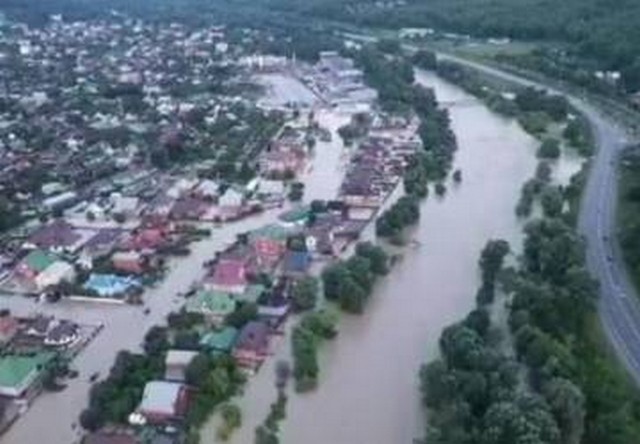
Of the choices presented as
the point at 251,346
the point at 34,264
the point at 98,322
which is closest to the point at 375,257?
the point at 251,346

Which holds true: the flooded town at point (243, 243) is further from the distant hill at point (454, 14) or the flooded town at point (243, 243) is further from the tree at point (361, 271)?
the distant hill at point (454, 14)

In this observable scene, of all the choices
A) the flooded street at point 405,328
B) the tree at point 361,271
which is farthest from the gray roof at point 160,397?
the tree at point 361,271

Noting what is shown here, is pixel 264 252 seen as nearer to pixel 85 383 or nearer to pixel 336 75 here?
pixel 85 383

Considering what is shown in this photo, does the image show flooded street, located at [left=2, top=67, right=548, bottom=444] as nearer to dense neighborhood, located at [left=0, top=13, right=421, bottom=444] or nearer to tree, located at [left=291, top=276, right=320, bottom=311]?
dense neighborhood, located at [left=0, top=13, right=421, bottom=444]

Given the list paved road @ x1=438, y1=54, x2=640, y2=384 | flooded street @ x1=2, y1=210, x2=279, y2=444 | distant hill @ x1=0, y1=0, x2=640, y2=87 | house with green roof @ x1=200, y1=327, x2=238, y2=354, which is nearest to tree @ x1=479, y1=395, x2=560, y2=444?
paved road @ x1=438, y1=54, x2=640, y2=384

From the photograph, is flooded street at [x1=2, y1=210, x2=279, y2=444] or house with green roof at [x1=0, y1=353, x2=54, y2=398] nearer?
flooded street at [x1=2, y1=210, x2=279, y2=444]
